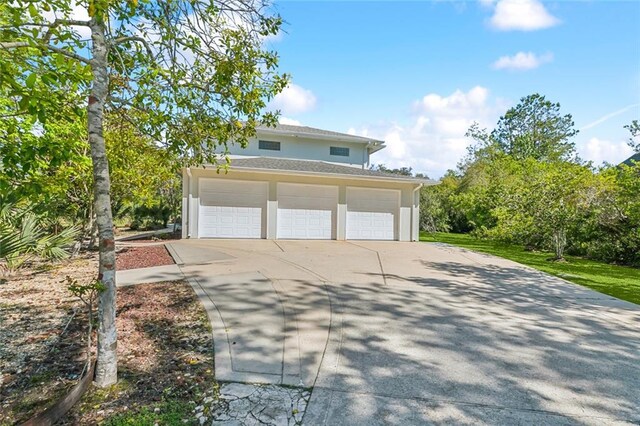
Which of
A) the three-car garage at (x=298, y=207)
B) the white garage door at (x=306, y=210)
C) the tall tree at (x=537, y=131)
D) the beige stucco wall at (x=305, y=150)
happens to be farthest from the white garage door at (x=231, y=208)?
the tall tree at (x=537, y=131)

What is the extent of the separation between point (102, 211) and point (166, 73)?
5.12ft

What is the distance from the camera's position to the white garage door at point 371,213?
1459cm

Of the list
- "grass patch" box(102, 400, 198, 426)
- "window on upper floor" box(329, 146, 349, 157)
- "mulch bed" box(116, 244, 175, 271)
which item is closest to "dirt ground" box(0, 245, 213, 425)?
"grass patch" box(102, 400, 198, 426)

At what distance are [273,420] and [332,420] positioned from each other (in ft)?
1.41

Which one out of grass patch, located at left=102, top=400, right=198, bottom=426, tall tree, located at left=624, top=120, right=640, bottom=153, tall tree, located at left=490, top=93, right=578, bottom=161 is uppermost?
tall tree, located at left=490, top=93, right=578, bottom=161

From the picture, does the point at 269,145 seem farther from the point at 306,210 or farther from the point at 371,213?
the point at 371,213

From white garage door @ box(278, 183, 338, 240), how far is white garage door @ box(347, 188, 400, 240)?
88 centimetres

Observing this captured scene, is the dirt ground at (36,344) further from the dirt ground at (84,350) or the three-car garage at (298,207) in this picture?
the three-car garage at (298,207)

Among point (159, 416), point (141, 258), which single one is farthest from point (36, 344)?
point (141, 258)

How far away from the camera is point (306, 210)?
1416 cm

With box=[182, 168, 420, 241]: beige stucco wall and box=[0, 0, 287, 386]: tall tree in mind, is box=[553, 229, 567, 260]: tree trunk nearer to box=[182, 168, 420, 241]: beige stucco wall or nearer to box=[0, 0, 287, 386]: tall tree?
box=[182, 168, 420, 241]: beige stucco wall

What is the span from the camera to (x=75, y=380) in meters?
2.90

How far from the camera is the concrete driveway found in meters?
2.59

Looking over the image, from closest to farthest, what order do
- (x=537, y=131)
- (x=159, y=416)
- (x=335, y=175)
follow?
(x=159, y=416) < (x=335, y=175) < (x=537, y=131)
